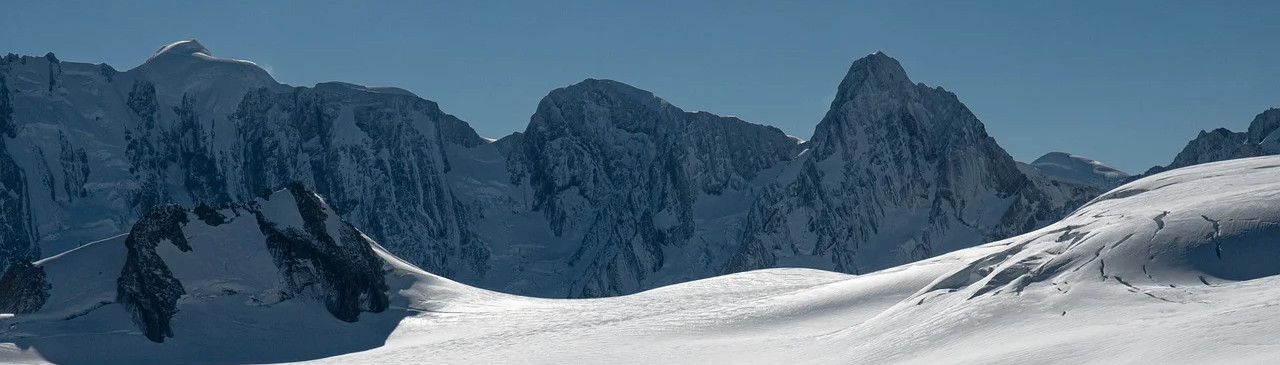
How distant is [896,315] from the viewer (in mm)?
67125

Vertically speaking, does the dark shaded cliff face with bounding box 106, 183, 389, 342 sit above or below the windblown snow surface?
above

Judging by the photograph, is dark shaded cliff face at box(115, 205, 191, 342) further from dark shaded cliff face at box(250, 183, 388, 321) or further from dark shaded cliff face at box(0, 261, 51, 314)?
dark shaded cliff face at box(250, 183, 388, 321)

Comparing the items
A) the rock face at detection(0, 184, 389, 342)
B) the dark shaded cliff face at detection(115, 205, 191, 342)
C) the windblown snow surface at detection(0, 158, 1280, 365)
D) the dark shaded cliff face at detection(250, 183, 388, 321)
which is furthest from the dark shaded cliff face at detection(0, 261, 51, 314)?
the dark shaded cliff face at detection(250, 183, 388, 321)

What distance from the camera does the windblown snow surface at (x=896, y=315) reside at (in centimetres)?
5316

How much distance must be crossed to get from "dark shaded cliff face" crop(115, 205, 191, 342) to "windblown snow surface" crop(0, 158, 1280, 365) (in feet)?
3.18

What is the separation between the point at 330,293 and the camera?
9888cm

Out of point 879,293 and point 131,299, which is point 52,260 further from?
point 879,293

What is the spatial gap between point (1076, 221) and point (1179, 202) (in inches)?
252

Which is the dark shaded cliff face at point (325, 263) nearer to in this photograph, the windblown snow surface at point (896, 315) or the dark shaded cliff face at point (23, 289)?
the windblown snow surface at point (896, 315)

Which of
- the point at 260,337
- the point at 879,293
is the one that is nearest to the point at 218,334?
the point at 260,337

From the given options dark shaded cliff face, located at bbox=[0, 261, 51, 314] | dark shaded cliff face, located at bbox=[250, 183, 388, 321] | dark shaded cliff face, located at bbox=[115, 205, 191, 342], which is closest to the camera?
dark shaded cliff face, located at bbox=[0, 261, 51, 314]

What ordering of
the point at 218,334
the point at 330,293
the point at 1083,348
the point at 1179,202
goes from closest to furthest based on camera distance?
the point at 1083,348
the point at 1179,202
the point at 218,334
the point at 330,293

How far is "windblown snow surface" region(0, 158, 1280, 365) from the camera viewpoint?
5316 centimetres

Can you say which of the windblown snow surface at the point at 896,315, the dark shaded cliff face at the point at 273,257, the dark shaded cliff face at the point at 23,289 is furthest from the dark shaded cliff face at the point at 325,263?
the dark shaded cliff face at the point at 23,289
